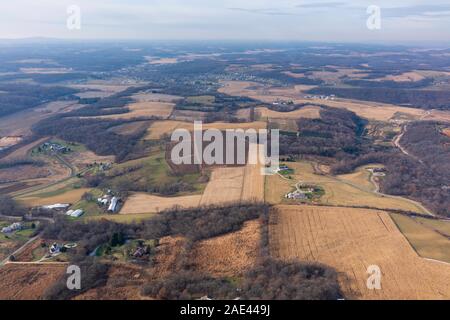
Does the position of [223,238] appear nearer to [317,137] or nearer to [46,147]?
[317,137]

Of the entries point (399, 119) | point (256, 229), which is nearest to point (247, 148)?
point (256, 229)

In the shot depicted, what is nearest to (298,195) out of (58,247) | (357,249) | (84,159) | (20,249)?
(357,249)

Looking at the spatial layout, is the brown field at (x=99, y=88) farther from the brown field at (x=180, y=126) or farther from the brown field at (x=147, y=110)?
the brown field at (x=180, y=126)

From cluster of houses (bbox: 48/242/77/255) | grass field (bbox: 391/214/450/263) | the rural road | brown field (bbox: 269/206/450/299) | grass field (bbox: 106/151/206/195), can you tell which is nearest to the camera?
brown field (bbox: 269/206/450/299)

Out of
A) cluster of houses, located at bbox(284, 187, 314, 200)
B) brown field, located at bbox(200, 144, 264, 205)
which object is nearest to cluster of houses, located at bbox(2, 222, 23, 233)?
brown field, located at bbox(200, 144, 264, 205)

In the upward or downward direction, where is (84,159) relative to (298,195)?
upward

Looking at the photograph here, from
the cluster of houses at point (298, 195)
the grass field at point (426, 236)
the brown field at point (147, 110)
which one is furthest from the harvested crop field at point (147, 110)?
the grass field at point (426, 236)

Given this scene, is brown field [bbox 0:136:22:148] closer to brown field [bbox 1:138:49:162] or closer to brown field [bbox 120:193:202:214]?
brown field [bbox 1:138:49:162]

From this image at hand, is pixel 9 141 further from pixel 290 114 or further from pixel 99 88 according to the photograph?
pixel 99 88
